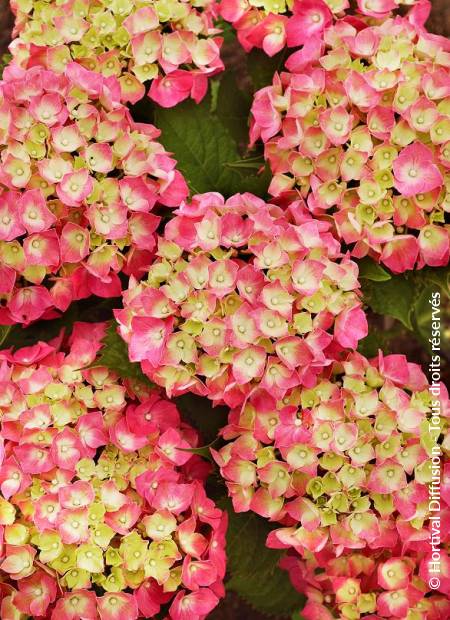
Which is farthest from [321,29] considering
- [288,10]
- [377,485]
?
[377,485]

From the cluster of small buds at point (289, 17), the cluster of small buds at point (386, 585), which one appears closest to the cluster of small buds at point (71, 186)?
the cluster of small buds at point (289, 17)

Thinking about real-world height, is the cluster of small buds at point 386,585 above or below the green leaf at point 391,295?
below

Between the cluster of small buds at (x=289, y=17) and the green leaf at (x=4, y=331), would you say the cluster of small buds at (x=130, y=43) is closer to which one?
the cluster of small buds at (x=289, y=17)

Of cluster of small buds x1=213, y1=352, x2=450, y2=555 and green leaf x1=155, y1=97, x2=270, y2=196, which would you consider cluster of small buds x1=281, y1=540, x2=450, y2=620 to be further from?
green leaf x1=155, y1=97, x2=270, y2=196

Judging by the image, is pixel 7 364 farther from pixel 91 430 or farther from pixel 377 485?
pixel 377 485

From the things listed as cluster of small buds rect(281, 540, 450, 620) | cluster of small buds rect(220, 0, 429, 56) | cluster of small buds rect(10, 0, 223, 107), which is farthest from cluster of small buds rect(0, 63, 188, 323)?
cluster of small buds rect(281, 540, 450, 620)

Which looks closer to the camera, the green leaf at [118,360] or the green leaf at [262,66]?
the green leaf at [118,360]
